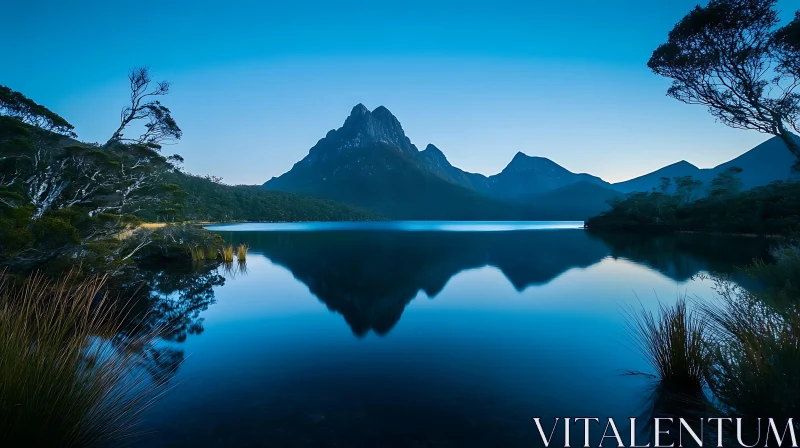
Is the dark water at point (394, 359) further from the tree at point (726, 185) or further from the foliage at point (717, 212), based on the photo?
the tree at point (726, 185)

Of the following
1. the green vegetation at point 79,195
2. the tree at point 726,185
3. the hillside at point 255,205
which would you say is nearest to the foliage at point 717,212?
the tree at point 726,185

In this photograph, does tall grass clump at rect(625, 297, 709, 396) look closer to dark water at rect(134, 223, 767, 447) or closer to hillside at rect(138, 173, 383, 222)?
dark water at rect(134, 223, 767, 447)

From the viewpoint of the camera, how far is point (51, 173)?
13812mm

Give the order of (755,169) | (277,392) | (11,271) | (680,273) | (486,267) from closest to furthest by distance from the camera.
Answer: (277,392) → (11,271) → (680,273) → (486,267) → (755,169)

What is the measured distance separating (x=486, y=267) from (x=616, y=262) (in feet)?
24.8

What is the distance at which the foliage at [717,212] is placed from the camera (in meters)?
32.1

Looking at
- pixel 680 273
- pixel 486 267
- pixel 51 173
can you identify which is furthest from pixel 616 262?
pixel 51 173

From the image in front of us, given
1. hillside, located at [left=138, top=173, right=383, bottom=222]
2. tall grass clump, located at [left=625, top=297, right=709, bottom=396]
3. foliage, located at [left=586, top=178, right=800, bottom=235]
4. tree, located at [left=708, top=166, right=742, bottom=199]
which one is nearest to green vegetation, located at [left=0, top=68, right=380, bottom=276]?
tall grass clump, located at [left=625, top=297, right=709, bottom=396]

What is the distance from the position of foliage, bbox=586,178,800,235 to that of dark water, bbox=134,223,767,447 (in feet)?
80.3

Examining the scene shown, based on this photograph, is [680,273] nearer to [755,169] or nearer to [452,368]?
[452,368]

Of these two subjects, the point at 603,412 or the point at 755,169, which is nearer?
the point at 603,412

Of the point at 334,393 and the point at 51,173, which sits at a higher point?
the point at 51,173

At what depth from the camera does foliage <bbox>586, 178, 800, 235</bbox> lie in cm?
3215

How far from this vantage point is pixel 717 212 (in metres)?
41.6
